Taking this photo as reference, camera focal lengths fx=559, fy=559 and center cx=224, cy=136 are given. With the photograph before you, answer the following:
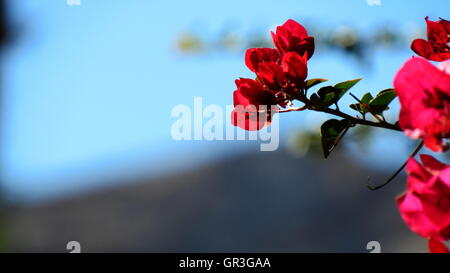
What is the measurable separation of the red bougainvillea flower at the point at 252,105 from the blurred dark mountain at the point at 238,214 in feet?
16.0

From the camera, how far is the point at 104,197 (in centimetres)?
673

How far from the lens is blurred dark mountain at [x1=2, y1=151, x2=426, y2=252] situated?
18.6 ft

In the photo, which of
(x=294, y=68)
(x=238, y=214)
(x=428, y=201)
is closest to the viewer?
(x=428, y=201)

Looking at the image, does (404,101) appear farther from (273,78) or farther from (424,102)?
(273,78)

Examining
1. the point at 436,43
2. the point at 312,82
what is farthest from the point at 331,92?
the point at 436,43

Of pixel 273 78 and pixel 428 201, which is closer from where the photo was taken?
pixel 428 201

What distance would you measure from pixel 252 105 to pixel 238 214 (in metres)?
5.46

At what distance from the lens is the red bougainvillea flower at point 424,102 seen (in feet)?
1.55

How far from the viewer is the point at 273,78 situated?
63 centimetres
